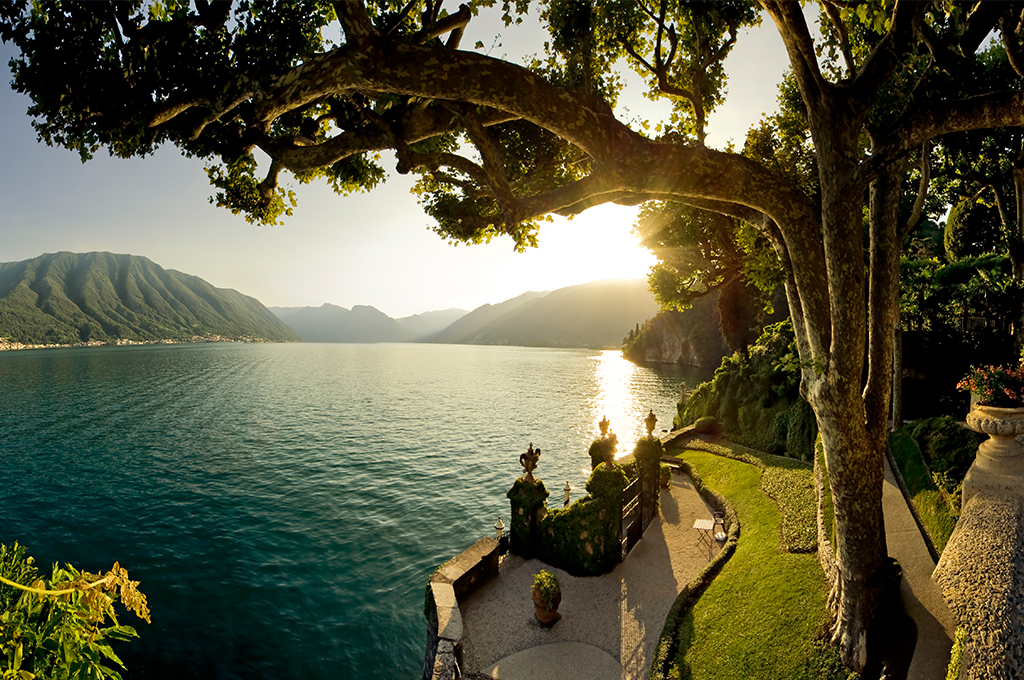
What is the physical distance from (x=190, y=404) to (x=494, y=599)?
54.1 m

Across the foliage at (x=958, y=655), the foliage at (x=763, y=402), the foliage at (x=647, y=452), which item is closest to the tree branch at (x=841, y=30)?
the foliage at (x=958, y=655)

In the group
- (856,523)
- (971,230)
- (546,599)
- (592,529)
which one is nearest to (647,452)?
(592,529)

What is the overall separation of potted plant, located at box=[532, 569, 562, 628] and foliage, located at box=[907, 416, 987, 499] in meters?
8.87

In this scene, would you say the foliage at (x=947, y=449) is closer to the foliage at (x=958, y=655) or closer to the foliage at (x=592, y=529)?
the foliage at (x=958, y=655)

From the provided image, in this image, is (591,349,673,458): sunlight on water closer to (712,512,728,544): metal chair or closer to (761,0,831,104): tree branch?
(712,512,728,544): metal chair

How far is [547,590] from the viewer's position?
37.0 ft

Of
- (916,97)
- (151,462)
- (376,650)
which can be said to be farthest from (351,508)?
(916,97)

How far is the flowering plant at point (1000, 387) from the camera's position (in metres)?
9.23

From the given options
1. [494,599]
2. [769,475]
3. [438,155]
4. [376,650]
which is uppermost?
[438,155]

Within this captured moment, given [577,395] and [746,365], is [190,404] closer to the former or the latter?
[577,395]

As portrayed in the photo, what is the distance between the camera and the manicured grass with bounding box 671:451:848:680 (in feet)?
28.2

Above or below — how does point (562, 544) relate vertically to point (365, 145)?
below

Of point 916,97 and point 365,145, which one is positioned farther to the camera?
→ point 916,97

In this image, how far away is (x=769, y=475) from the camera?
1789 centimetres
